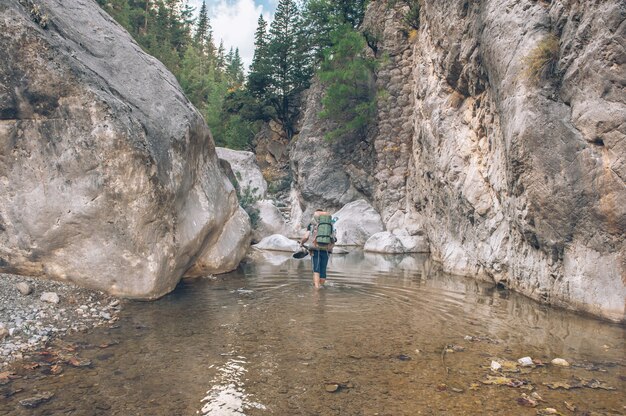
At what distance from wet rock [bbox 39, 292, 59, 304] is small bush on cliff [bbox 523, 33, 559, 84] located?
11058 mm

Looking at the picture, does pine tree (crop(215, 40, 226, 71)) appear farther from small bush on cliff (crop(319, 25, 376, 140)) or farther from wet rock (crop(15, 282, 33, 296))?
wet rock (crop(15, 282, 33, 296))

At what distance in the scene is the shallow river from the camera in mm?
4477

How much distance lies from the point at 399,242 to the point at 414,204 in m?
3.15

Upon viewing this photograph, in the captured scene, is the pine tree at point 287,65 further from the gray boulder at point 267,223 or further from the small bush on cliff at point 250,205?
the small bush on cliff at point 250,205

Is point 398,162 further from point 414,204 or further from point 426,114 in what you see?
point 426,114

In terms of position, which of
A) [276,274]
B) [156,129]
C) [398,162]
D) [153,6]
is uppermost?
[153,6]

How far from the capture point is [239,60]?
89000 millimetres

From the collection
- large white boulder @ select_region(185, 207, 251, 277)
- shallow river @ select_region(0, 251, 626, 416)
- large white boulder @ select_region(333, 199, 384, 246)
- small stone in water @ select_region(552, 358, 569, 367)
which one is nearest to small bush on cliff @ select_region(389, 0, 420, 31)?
large white boulder @ select_region(333, 199, 384, 246)

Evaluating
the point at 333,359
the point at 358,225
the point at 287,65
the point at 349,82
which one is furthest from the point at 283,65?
the point at 333,359

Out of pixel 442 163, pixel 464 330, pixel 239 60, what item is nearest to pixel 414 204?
pixel 442 163

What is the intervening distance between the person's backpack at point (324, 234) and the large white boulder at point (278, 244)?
30.9ft

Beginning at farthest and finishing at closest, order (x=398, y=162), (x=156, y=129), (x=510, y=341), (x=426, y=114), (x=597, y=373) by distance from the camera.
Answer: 1. (x=398, y=162)
2. (x=426, y=114)
3. (x=156, y=129)
4. (x=510, y=341)
5. (x=597, y=373)

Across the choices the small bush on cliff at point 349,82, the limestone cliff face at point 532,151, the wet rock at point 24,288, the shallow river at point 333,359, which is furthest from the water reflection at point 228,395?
the small bush on cliff at point 349,82

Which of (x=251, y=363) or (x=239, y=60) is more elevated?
(x=239, y=60)
